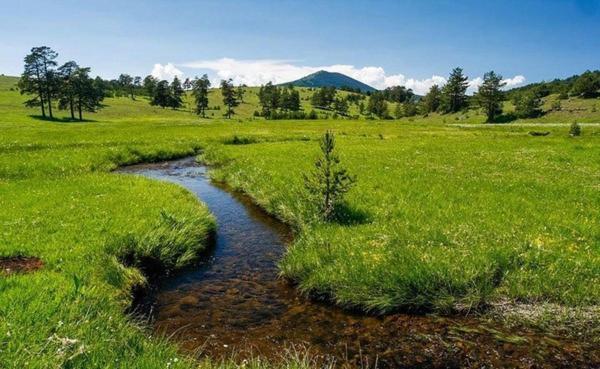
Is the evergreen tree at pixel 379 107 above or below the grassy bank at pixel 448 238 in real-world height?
above

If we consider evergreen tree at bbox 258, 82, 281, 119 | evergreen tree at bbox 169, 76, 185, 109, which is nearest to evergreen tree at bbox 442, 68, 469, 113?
evergreen tree at bbox 258, 82, 281, 119

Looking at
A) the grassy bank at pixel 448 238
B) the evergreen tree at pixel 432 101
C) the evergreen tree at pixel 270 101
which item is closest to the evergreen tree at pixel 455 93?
the evergreen tree at pixel 432 101

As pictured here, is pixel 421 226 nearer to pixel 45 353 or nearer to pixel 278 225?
pixel 278 225

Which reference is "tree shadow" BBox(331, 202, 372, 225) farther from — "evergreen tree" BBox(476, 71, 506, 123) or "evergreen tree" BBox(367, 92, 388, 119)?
"evergreen tree" BBox(367, 92, 388, 119)

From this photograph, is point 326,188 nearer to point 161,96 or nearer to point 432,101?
point 161,96

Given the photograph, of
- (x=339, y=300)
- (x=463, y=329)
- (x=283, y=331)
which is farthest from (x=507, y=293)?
(x=283, y=331)

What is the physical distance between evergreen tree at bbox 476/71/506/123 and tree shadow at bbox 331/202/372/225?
133 meters

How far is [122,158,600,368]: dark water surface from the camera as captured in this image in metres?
8.26

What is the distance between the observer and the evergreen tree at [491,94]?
448 feet

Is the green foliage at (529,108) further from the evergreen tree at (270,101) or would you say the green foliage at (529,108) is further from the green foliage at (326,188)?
the green foliage at (326,188)

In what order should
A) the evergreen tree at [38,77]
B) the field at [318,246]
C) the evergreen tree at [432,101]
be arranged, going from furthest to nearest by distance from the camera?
the evergreen tree at [432,101] → the evergreen tree at [38,77] → the field at [318,246]

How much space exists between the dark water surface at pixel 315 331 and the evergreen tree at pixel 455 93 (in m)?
170

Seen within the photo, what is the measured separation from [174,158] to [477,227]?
31436 mm

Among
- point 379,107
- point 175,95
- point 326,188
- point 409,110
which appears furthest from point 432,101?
point 326,188
